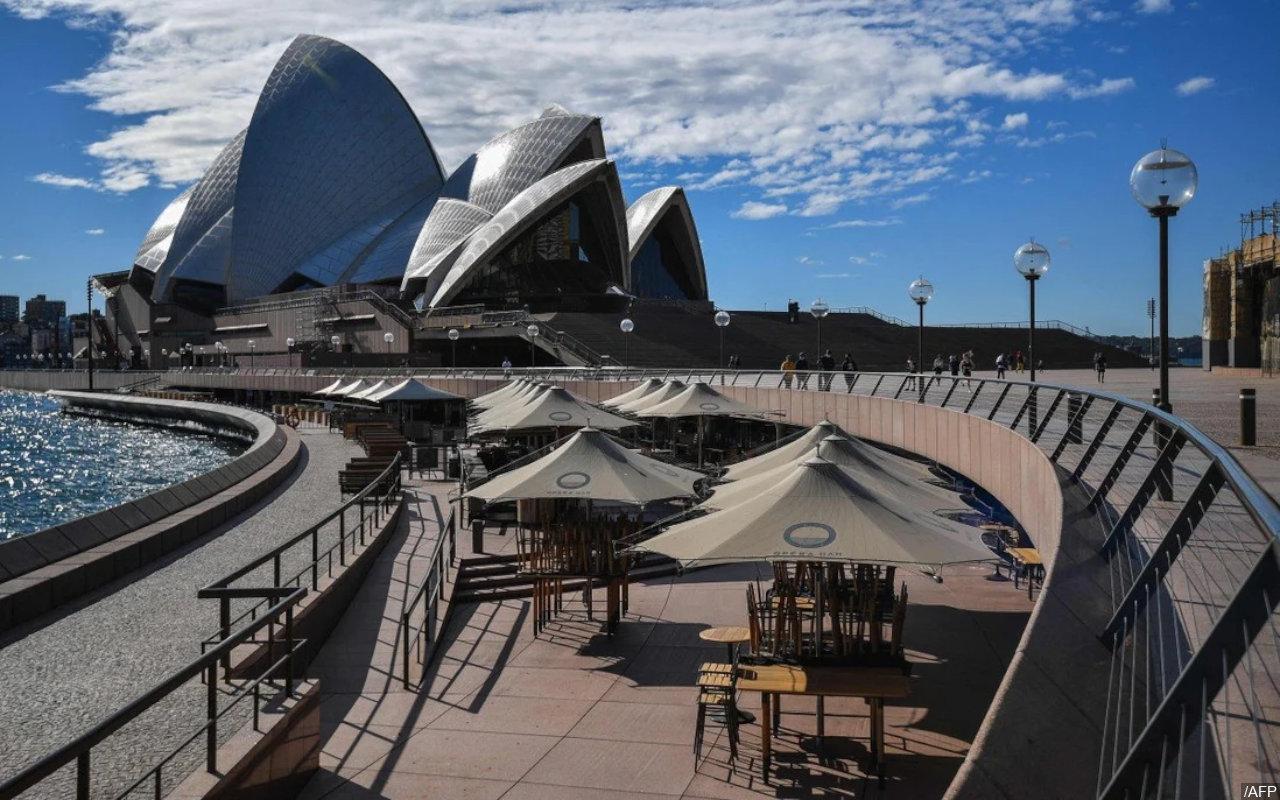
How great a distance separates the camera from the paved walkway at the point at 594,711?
7.08 meters

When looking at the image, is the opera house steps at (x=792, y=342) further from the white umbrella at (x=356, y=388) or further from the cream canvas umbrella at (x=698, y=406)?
the cream canvas umbrella at (x=698, y=406)

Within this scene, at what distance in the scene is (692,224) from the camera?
8244cm

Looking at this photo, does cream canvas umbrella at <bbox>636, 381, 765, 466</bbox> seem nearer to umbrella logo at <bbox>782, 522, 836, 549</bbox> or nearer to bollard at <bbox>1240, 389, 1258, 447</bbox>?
bollard at <bbox>1240, 389, 1258, 447</bbox>

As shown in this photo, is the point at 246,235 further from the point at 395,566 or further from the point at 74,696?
the point at 74,696

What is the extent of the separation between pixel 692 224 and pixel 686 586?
7053 centimetres

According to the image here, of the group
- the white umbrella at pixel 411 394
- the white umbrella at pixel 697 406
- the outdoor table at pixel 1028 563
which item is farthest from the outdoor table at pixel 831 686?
the white umbrella at pixel 411 394

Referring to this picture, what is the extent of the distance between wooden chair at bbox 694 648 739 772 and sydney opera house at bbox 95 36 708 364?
187 feet

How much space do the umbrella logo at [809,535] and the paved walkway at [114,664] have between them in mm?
4070

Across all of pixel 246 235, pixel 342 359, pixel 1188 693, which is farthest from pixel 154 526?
pixel 246 235

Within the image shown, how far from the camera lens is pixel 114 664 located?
7.98 meters

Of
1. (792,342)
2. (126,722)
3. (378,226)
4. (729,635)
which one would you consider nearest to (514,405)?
(729,635)

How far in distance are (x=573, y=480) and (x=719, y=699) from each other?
449 centimetres

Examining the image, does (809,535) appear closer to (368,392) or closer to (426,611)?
(426,611)

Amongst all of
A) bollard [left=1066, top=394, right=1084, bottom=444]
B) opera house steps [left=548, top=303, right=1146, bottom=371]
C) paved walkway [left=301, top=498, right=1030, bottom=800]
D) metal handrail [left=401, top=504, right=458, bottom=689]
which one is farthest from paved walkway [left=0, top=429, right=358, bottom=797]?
opera house steps [left=548, top=303, right=1146, bottom=371]
